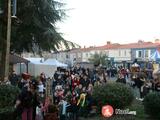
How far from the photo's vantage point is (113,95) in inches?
727

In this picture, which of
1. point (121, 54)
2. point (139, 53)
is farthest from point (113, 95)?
point (121, 54)

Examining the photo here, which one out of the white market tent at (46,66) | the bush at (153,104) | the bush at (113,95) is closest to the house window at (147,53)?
the white market tent at (46,66)

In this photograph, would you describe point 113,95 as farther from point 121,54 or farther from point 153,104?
point 121,54

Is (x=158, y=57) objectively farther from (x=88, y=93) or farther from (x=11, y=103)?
(x=11, y=103)

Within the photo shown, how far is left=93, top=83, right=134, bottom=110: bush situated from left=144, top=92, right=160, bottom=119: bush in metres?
0.90

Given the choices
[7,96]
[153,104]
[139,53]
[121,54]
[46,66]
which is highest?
[139,53]

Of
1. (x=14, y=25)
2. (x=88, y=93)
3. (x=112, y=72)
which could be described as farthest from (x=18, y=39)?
(x=112, y=72)

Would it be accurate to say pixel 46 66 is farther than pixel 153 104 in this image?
Yes

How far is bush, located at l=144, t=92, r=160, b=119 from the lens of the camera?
58.0 feet

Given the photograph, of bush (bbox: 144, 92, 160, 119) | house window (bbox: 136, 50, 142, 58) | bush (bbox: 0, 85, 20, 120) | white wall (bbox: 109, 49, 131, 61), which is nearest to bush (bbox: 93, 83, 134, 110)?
bush (bbox: 144, 92, 160, 119)

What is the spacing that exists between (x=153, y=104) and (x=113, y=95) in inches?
66.9

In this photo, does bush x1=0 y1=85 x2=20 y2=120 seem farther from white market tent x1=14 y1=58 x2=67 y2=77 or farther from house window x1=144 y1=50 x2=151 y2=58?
house window x1=144 y1=50 x2=151 y2=58

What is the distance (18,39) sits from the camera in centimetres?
3347

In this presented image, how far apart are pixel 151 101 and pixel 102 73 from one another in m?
12.2
